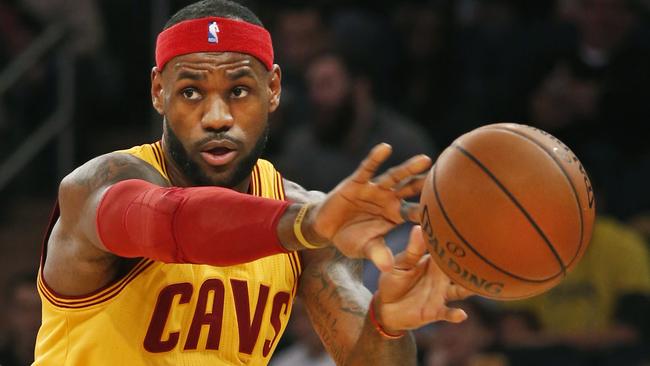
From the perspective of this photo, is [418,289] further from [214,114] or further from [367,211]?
[214,114]

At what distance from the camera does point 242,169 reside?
449 cm

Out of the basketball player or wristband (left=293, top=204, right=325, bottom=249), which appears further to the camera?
the basketball player

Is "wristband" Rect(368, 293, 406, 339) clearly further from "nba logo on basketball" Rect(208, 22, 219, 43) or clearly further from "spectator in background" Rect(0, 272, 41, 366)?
"spectator in background" Rect(0, 272, 41, 366)

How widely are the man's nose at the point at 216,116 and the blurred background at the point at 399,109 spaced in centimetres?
372

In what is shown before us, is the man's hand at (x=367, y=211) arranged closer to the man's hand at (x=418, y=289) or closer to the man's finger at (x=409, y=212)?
the man's finger at (x=409, y=212)

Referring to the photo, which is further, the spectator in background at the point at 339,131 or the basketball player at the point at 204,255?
the spectator in background at the point at 339,131

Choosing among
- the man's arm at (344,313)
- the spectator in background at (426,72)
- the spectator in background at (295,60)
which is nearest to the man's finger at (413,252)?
the man's arm at (344,313)

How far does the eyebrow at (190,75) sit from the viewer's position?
4.30 meters

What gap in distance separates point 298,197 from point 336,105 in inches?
145

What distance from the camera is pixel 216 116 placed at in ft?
14.0

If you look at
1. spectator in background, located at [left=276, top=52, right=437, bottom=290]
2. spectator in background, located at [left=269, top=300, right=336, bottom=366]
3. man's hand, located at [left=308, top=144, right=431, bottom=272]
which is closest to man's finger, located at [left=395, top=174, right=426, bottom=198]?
man's hand, located at [left=308, top=144, right=431, bottom=272]

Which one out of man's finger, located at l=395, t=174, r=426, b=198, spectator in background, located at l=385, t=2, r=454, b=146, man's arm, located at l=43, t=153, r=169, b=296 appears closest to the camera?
man's finger, located at l=395, t=174, r=426, b=198

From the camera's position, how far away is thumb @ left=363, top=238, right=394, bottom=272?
3.43m

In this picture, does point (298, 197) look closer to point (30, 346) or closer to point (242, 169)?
point (242, 169)
